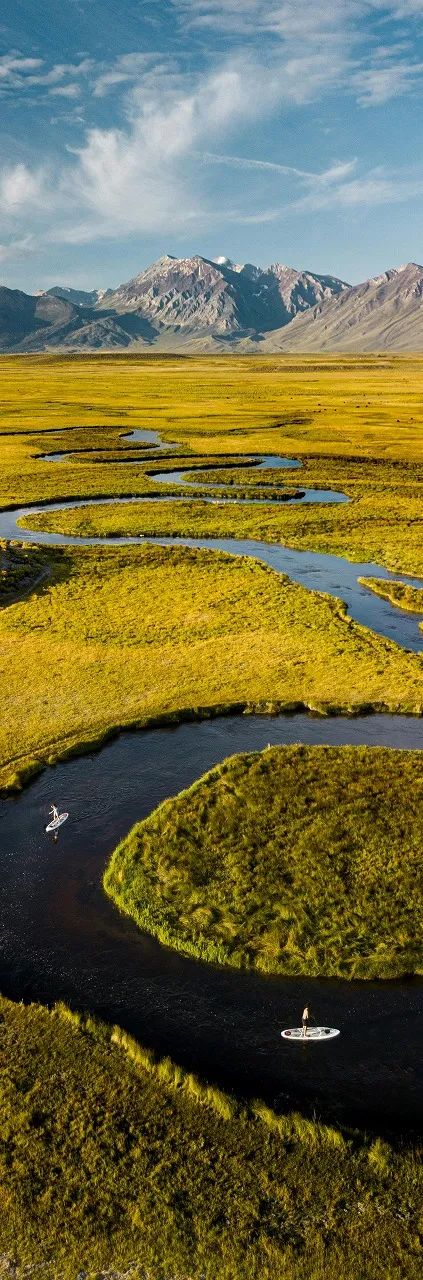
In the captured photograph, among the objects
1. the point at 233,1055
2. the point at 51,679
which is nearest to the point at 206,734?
the point at 51,679

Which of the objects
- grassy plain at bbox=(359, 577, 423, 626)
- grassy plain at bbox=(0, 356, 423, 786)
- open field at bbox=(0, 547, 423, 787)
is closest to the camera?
open field at bbox=(0, 547, 423, 787)

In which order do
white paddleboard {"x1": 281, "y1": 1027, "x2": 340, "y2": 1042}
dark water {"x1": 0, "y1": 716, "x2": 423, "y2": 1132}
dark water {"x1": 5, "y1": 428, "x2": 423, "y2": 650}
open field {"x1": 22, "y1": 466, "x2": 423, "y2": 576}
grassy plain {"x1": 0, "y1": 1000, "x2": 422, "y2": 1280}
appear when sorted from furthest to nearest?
open field {"x1": 22, "y1": 466, "x2": 423, "y2": 576} < dark water {"x1": 5, "y1": 428, "x2": 423, "y2": 650} < white paddleboard {"x1": 281, "y1": 1027, "x2": 340, "y2": 1042} < dark water {"x1": 0, "y1": 716, "x2": 423, "y2": 1132} < grassy plain {"x1": 0, "y1": 1000, "x2": 422, "y2": 1280}

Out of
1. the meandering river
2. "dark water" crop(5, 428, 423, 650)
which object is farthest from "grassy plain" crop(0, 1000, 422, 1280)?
"dark water" crop(5, 428, 423, 650)

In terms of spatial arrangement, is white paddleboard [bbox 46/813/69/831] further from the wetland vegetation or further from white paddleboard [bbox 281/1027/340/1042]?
white paddleboard [bbox 281/1027/340/1042]

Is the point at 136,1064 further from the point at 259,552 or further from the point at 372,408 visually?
the point at 372,408

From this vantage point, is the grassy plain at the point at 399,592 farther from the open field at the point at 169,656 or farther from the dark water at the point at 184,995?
the dark water at the point at 184,995
